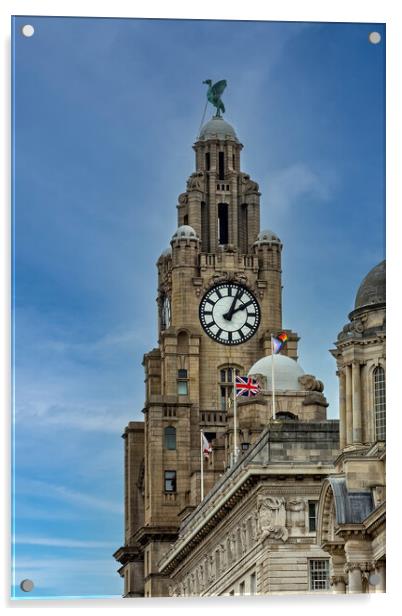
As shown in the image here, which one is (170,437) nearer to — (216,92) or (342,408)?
(342,408)

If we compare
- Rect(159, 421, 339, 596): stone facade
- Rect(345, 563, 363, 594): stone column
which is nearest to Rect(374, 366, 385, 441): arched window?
Rect(345, 563, 363, 594): stone column

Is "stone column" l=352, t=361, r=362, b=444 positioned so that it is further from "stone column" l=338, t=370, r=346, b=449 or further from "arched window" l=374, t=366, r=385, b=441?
"stone column" l=338, t=370, r=346, b=449

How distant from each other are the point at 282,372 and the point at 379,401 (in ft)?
121

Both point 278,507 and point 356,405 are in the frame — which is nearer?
point 356,405

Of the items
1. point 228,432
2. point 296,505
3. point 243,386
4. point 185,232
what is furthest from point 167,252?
point 296,505

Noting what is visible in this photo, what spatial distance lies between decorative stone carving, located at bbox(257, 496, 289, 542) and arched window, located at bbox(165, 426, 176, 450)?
3651 centimetres

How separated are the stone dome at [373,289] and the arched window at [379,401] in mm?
1676

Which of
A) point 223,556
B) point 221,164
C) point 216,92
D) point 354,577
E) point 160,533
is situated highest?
point 221,164

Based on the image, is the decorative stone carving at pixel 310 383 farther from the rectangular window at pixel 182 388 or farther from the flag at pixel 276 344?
the flag at pixel 276 344

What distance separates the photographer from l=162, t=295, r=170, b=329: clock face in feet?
299

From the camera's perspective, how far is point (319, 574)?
5144cm

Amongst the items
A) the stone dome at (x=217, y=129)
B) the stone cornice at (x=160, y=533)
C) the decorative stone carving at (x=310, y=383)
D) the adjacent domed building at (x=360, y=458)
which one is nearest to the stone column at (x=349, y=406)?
the adjacent domed building at (x=360, y=458)
